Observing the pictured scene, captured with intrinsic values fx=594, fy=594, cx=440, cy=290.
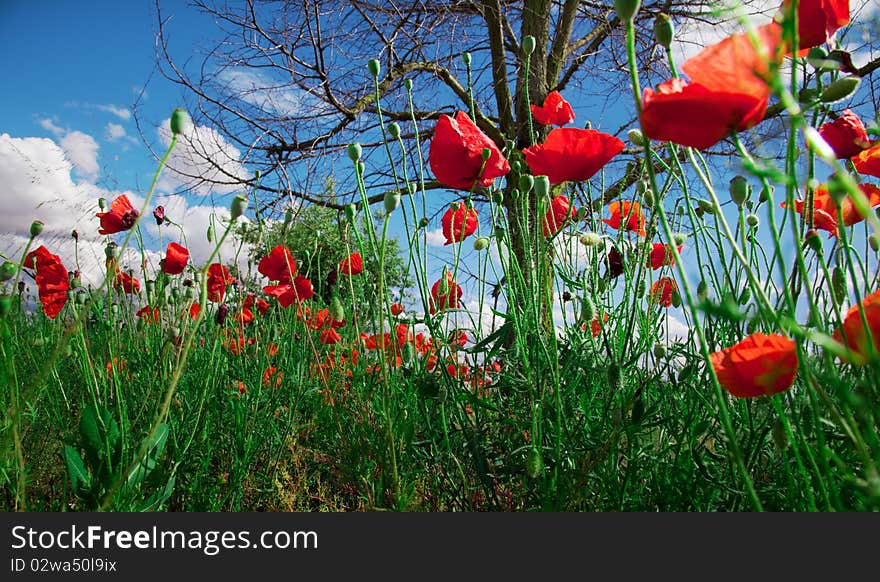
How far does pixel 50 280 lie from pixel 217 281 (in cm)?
46

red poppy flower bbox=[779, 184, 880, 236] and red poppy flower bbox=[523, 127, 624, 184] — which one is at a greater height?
red poppy flower bbox=[523, 127, 624, 184]

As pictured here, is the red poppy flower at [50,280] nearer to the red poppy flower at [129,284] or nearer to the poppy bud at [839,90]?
the red poppy flower at [129,284]

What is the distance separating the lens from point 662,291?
1.45m

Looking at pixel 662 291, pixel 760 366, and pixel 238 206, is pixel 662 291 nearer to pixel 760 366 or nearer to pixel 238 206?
pixel 760 366

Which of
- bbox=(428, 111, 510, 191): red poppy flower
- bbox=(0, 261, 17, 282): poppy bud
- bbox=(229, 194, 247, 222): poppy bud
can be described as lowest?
bbox=(229, 194, 247, 222): poppy bud

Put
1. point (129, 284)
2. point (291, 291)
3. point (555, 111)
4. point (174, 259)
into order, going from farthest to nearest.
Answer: point (129, 284) → point (291, 291) → point (174, 259) → point (555, 111)

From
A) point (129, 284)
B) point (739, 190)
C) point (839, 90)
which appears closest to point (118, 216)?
point (129, 284)

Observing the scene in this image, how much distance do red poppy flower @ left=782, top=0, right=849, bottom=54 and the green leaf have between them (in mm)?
1255

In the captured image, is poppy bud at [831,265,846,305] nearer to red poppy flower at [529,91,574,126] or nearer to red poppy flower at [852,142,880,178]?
red poppy flower at [852,142,880,178]

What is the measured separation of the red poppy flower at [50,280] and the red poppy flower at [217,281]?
0.35 metres

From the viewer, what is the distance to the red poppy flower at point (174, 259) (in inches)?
60.9

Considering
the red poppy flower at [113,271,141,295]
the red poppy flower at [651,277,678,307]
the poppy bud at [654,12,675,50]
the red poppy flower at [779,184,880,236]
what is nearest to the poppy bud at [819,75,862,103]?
the poppy bud at [654,12,675,50]

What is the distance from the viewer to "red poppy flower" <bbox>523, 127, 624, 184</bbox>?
0.94 meters

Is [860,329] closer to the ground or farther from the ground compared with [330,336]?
closer to the ground
